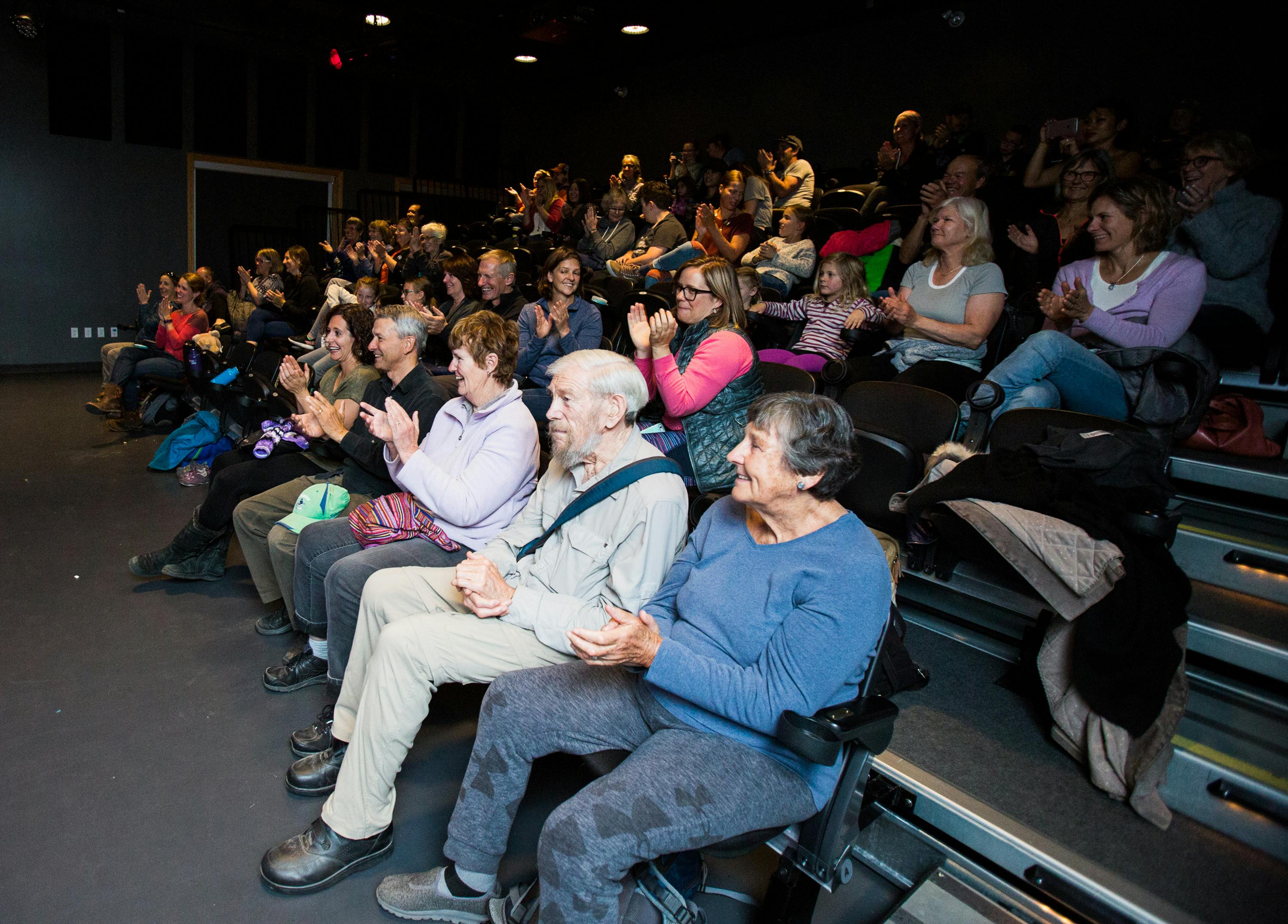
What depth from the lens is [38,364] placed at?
9.25m

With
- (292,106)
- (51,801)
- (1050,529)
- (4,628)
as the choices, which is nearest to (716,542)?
(1050,529)

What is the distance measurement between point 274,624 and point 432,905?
1658mm

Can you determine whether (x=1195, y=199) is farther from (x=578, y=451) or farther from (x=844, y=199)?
(x=578, y=451)

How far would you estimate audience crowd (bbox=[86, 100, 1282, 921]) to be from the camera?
1.50m

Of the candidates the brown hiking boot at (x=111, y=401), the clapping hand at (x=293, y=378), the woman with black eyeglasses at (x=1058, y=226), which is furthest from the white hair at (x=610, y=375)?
the brown hiking boot at (x=111, y=401)

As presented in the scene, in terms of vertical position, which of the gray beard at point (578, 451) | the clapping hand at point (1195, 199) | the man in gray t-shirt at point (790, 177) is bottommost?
the gray beard at point (578, 451)

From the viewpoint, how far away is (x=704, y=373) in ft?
8.77

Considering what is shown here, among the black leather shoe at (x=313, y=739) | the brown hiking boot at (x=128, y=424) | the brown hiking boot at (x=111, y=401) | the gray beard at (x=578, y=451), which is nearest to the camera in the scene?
the gray beard at (x=578, y=451)

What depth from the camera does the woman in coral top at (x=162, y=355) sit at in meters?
6.23

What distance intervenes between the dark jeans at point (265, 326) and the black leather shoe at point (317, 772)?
5555mm

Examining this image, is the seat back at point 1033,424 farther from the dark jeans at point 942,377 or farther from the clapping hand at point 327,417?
the clapping hand at point 327,417

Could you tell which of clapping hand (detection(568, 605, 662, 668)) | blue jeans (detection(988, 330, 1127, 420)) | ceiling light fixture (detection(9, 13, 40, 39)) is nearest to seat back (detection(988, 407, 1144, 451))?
blue jeans (detection(988, 330, 1127, 420))

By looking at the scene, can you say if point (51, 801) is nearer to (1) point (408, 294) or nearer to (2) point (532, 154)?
(1) point (408, 294)

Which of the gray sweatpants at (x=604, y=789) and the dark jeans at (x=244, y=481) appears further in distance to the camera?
the dark jeans at (x=244, y=481)
